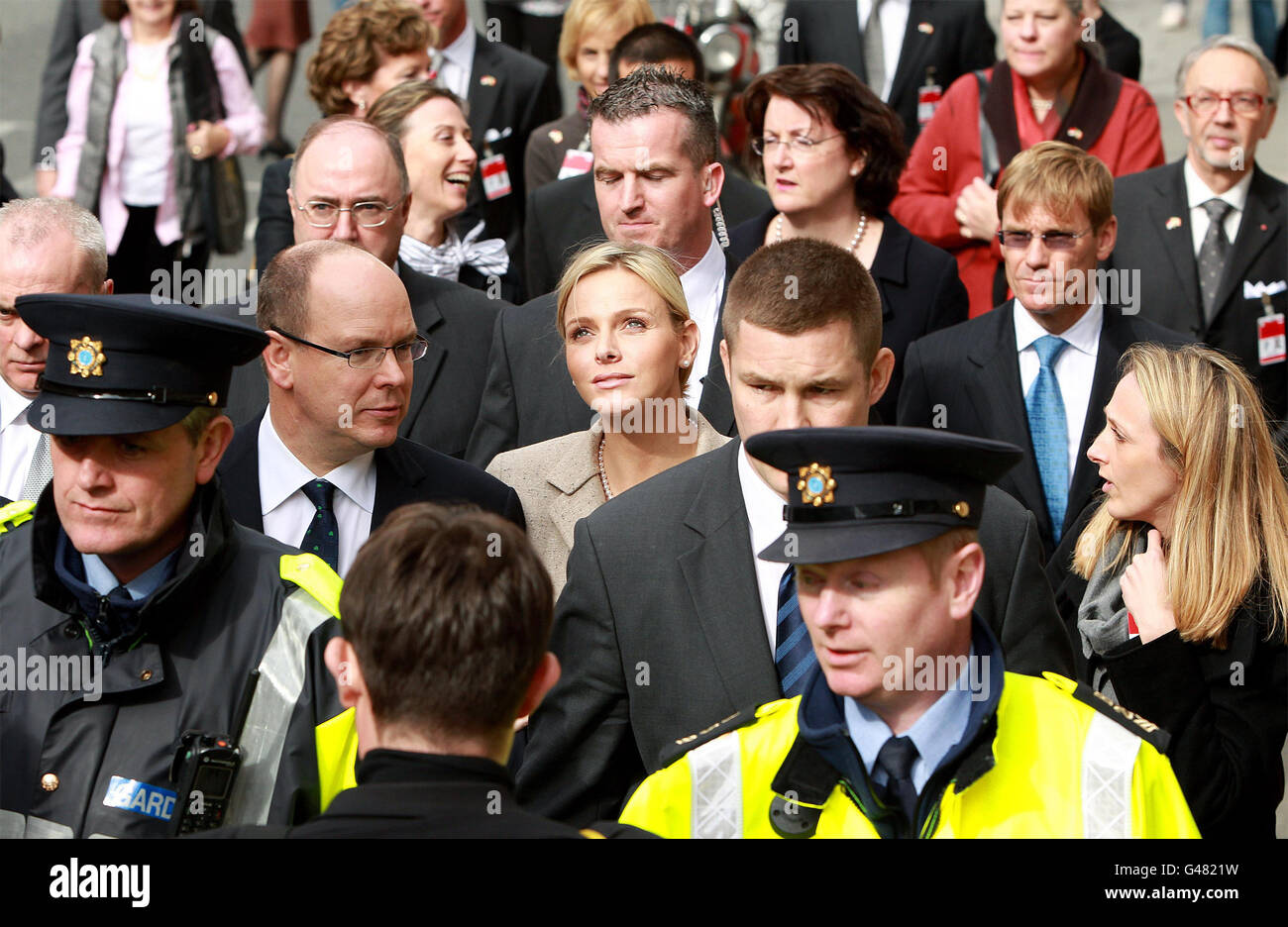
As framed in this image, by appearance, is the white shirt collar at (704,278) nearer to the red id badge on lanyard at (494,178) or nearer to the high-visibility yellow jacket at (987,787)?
the red id badge on lanyard at (494,178)

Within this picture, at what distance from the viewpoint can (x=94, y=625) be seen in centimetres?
370

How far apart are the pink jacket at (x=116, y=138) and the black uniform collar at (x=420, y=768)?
19.9 ft

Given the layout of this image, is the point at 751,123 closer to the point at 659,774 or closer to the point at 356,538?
the point at 356,538

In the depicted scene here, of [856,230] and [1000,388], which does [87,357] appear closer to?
[1000,388]

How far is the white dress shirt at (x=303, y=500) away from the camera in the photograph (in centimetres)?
478

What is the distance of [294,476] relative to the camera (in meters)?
4.80

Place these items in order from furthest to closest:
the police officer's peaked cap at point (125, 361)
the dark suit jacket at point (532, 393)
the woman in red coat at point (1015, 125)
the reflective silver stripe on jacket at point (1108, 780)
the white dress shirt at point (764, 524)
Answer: the woman in red coat at point (1015, 125) < the dark suit jacket at point (532, 393) < the white dress shirt at point (764, 524) < the police officer's peaked cap at point (125, 361) < the reflective silver stripe on jacket at point (1108, 780)

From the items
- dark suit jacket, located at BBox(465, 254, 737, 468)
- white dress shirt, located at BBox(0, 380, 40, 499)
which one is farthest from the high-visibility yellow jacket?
white dress shirt, located at BBox(0, 380, 40, 499)

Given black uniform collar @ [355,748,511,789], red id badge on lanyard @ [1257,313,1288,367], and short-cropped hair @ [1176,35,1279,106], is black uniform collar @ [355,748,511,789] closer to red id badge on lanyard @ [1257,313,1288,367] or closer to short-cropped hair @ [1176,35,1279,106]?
red id badge on lanyard @ [1257,313,1288,367]

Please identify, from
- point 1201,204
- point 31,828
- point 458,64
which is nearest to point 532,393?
point 31,828

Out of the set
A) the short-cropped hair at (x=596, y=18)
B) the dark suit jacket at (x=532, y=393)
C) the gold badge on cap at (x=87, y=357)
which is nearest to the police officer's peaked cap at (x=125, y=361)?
the gold badge on cap at (x=87, y=357)

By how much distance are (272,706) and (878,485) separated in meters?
1.27

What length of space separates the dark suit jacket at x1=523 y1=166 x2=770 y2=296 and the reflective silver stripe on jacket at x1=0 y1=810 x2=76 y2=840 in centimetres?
401

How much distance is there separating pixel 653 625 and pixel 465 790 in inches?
57.6
